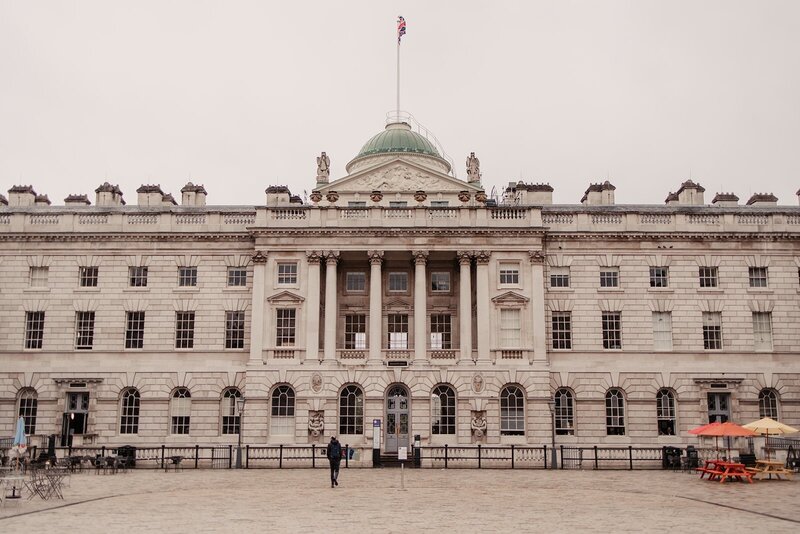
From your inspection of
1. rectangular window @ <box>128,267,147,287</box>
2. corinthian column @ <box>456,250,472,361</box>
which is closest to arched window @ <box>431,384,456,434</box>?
corinthian column @ <box>456,250,472,361</box>

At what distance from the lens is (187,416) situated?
43.5 m

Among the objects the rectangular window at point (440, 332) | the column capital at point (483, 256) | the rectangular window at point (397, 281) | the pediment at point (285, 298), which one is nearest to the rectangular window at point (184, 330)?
the pediment at point (285, 298)

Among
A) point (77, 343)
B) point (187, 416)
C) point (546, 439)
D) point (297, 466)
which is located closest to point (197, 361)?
point (187, 416)

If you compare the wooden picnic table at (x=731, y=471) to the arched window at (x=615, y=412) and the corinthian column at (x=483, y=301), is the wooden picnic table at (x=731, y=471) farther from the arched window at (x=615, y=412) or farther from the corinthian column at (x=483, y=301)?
the corinthian column at (x=483, y=301)

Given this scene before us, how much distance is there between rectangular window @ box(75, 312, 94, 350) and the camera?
44.4 meters

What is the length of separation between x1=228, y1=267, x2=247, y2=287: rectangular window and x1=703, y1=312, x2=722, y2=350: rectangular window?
1015 inches

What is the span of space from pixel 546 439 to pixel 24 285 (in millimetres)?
30031

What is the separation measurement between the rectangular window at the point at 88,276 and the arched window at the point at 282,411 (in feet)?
40.6

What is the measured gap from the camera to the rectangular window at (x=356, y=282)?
150 feet

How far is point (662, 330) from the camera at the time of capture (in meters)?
44.0

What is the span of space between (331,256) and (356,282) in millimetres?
2920

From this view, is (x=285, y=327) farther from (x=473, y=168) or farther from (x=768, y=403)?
(x=768, y=403)

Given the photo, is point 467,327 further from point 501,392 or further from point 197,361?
point 197,361

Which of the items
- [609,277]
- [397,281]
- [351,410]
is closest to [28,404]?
[351,410]
